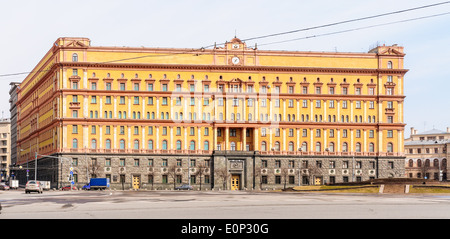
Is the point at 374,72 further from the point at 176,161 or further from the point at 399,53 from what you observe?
the point at 176,161

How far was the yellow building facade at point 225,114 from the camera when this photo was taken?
4756 inches

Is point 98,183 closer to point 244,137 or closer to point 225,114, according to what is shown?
point 225,114

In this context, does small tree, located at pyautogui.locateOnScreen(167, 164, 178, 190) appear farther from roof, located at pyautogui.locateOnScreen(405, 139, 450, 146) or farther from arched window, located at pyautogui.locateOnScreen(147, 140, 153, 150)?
roof, located at pyautogui.locateOnScreen(405, 139, 450, 146)

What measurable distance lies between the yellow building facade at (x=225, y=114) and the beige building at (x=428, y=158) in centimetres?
6412

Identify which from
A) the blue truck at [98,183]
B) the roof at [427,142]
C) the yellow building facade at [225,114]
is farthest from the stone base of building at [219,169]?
the roof at [427,142]

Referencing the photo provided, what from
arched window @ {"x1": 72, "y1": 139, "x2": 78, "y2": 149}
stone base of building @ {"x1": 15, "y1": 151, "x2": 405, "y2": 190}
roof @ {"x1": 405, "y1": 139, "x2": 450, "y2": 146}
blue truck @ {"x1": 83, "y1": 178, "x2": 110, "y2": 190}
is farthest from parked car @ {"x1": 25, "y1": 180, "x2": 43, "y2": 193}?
roof @ {"x1": 405, "y1": 139, "x2": 450, "y2": 146}

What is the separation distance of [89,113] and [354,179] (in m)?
53.4

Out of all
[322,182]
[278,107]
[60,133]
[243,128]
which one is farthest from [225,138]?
[60,133]

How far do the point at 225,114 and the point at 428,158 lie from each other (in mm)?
90484

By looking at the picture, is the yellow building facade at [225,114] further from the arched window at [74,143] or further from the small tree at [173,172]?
the small tree at [173,172]

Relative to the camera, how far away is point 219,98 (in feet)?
410

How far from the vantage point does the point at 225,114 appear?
125 m

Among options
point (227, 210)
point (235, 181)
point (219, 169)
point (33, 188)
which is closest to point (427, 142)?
point (235, 181)

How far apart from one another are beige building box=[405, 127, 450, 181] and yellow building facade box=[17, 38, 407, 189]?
6412 cm
